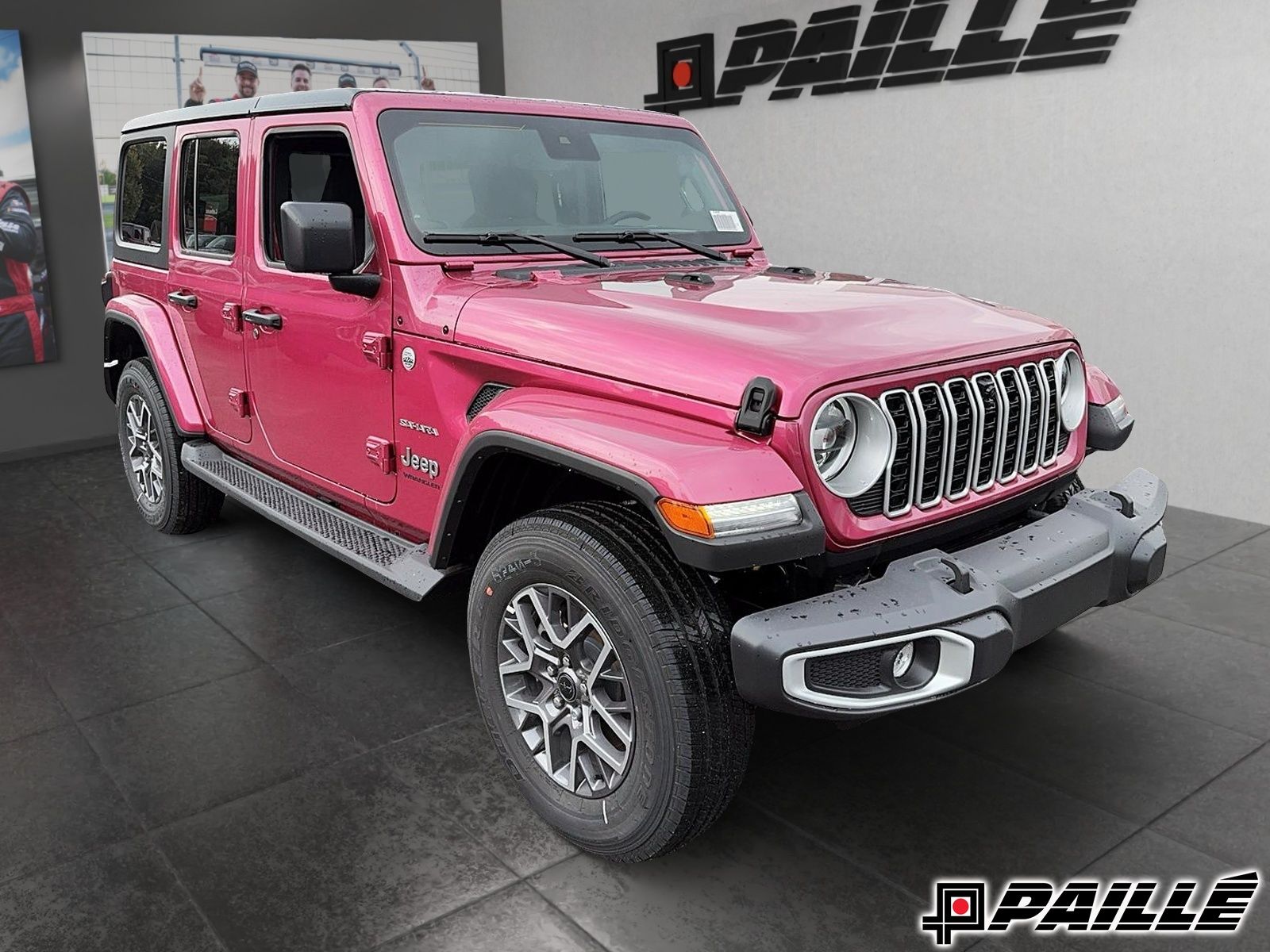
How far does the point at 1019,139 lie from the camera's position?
555 centimetres

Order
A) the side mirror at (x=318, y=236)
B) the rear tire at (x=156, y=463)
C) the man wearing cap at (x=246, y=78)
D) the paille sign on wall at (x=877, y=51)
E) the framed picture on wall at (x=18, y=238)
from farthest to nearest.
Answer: the man wearing cap at (x=246, y=78), the framed picture on wall at (x=18, y=238), the paille sign on wall at (x=877, y=51), the rear tire at (x=156, y=463), the side mirror at (x=318, y=236)

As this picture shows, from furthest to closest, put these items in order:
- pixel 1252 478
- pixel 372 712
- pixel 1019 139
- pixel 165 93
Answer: pixel 165 93
pixel 1019 139
pixel 1252 478
pixel 372 712

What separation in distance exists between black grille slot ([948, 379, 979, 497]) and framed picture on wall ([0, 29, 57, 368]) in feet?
21.0

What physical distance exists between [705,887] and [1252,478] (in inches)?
156

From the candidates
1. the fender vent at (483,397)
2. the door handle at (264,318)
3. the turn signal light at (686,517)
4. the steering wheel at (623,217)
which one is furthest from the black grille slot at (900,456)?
the door handle at (264,318)

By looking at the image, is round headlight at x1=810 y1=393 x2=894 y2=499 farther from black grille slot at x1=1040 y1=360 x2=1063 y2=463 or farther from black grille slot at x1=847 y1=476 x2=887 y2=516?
black grille slot at x1=1040 y1=360 x2=1063 y2=463

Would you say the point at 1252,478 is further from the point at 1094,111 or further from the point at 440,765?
the point at 440,765

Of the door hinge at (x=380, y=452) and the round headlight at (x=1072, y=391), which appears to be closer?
the round headlight at (x=1072, y=391)

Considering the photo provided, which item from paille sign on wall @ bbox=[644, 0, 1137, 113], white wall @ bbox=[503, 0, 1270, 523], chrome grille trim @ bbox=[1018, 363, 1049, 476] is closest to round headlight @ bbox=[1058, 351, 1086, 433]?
chrome grille trim @ bbox=[1018, 363, 1049, 476]

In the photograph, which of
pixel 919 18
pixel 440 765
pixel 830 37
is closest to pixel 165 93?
pixel 830 37

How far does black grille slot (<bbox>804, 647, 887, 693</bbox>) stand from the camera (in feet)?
6.89

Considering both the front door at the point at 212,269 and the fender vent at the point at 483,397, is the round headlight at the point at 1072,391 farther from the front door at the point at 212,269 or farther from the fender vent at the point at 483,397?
the front door at the point at 212,269

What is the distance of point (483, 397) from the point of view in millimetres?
2855

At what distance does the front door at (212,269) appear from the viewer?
3.96 meters
